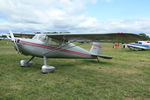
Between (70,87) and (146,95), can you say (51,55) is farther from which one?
(146,95)

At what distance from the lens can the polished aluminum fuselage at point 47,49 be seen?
6.93 metres

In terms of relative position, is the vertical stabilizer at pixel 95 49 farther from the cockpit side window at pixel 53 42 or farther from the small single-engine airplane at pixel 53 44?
the cockpit side window at pixel 53 42

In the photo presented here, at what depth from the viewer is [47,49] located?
755 cm

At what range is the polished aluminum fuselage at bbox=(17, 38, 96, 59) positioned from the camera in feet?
22.7

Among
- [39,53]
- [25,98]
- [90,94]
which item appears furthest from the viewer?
[39,53]

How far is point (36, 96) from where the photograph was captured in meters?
3.88

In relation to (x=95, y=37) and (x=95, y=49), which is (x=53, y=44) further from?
(x=95, y=49)

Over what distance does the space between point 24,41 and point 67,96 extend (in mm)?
3964

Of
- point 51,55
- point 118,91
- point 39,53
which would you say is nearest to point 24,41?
point 39,53

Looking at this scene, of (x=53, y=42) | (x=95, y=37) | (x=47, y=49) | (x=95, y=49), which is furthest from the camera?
(x=95, y=49)

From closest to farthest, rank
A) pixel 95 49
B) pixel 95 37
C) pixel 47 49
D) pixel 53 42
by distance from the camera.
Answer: pixel 95 37 < pixel 47 49 < pixel 53 42 < pixel 95 49

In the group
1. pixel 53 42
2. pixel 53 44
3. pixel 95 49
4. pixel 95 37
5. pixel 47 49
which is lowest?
pixel 95 49

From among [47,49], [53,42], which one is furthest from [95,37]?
[47,49]

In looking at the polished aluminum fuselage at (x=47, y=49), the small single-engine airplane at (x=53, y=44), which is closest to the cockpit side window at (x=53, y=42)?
the small single-engine airplane at (x=53, y=44)
